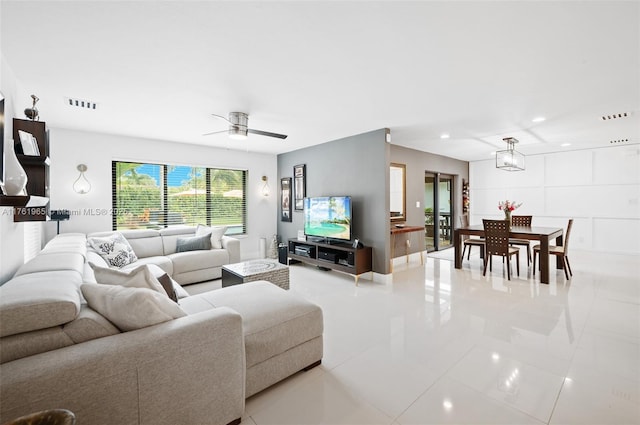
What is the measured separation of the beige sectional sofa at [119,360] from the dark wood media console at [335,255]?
271 centimetres

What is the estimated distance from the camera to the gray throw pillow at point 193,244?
4742 mm

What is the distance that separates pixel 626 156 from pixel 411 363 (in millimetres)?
7569

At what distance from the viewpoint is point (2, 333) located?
3.80 feet

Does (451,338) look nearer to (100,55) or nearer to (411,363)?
(411,363)

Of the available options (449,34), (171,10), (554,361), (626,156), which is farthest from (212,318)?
(626,156)

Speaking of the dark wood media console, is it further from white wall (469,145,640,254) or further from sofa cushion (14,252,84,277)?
white wall (469,145,640,254)

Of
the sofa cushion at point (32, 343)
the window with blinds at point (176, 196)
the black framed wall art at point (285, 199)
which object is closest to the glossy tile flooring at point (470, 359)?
the sofa cushion at point (32, 343)

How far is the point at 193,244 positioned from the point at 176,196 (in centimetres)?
131

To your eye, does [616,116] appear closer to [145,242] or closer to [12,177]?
[12,177]

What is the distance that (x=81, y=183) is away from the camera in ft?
14.8

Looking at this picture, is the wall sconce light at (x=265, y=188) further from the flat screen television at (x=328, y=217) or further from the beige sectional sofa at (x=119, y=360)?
the beige sectional sofa at (x=119, y=360)

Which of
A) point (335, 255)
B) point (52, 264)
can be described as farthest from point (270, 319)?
point (335, 255)

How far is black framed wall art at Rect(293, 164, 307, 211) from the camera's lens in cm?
603

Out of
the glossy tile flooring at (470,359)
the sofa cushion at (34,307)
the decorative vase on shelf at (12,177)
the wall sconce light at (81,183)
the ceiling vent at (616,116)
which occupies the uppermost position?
the ceiling vent at (616,116)
